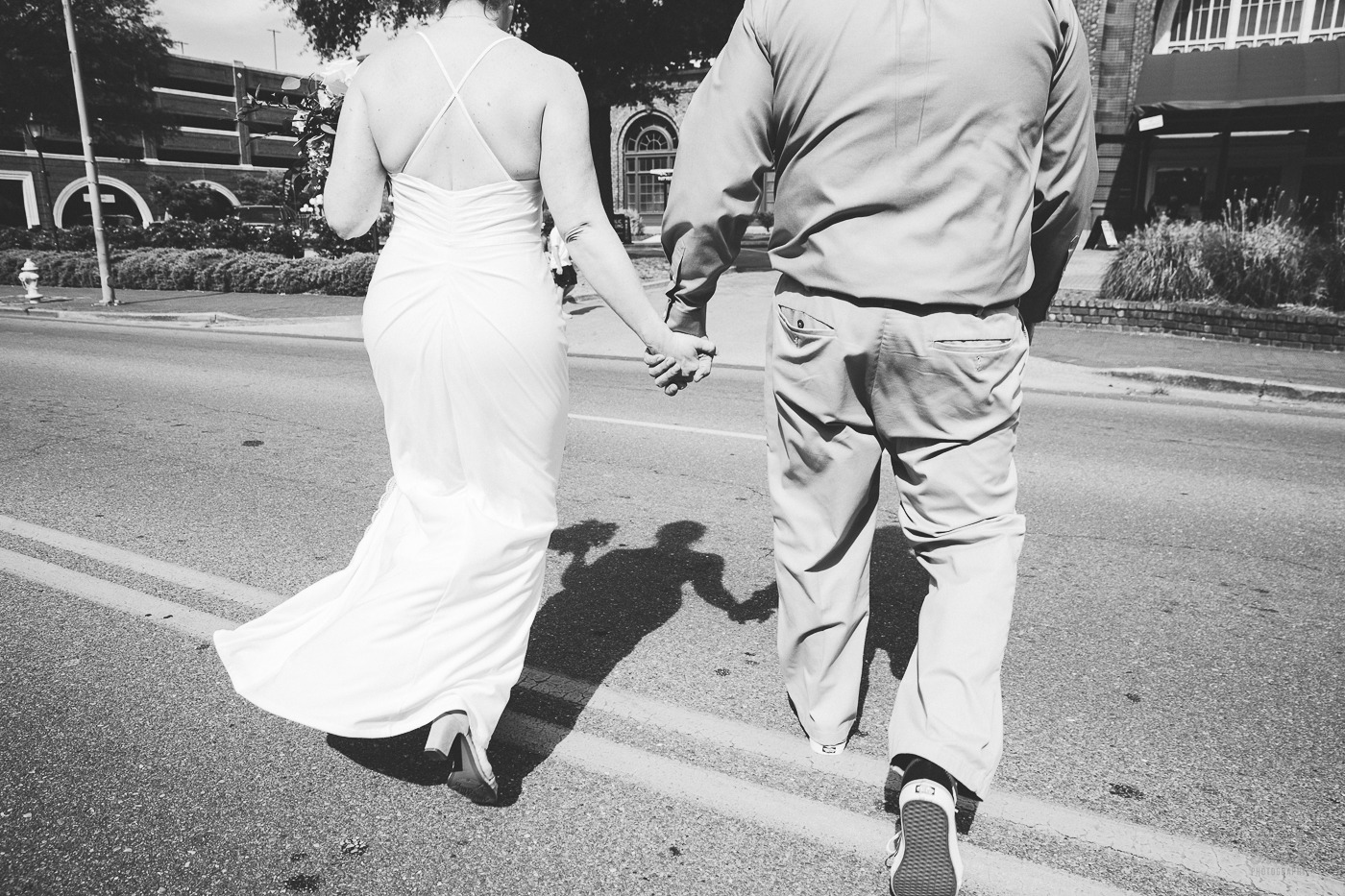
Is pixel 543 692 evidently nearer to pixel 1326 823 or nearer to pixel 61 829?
pixel 61 829

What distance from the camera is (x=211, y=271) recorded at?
19.1 metres

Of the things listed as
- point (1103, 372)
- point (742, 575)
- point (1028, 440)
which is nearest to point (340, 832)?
point (742, 575)

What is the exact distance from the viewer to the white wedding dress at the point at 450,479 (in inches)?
88.9

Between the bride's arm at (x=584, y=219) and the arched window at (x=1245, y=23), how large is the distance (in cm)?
2285


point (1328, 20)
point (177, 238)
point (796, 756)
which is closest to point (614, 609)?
point (796, 756)

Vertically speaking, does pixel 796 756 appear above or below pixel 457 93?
below

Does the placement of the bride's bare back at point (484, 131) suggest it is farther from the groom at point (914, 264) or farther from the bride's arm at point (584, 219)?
the groom at point (914, 264)

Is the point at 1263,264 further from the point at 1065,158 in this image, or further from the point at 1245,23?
the point at 1245,23

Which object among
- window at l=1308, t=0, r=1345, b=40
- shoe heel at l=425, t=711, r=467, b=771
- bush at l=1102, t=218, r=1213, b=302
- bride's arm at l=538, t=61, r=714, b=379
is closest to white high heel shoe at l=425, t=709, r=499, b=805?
shoe heel at l=425, t=711, r=467, b=771

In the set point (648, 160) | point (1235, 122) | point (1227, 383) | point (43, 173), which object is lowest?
point (1227, 383)

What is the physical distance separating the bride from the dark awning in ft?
65.5

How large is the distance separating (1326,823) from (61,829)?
3.10 metres

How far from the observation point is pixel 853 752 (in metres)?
2.53

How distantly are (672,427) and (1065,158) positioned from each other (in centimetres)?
475
